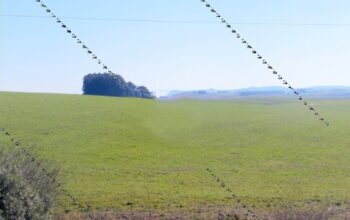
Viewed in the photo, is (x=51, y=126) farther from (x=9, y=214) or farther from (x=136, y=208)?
(x=9, y=214)

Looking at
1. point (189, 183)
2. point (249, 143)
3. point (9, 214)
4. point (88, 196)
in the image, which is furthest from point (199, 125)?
point (9, 214)

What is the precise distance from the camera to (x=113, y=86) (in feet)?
35.0

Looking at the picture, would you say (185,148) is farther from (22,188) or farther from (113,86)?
(22,188)

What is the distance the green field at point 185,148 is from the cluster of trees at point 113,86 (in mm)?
2695

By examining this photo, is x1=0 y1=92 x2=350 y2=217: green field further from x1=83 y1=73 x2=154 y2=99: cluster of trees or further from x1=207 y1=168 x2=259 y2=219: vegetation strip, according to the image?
x1=83 y1=73 x2=154 y2=99: cluster of trees

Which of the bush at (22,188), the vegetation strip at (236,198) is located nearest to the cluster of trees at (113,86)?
the bush at (22,188)

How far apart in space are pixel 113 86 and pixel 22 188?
3.08 m

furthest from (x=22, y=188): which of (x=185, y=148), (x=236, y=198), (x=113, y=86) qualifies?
(x=185, y=148)

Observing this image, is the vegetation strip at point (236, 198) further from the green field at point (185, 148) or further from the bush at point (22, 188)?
the bush at point (22, 188)

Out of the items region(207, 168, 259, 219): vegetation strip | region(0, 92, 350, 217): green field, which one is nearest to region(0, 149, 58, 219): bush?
region(0, 92, 350, 217): green field

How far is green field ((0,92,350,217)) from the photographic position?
18.5 meters

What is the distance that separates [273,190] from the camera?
19.5m

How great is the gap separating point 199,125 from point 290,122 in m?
6.20

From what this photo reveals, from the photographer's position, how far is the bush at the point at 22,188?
781cm
